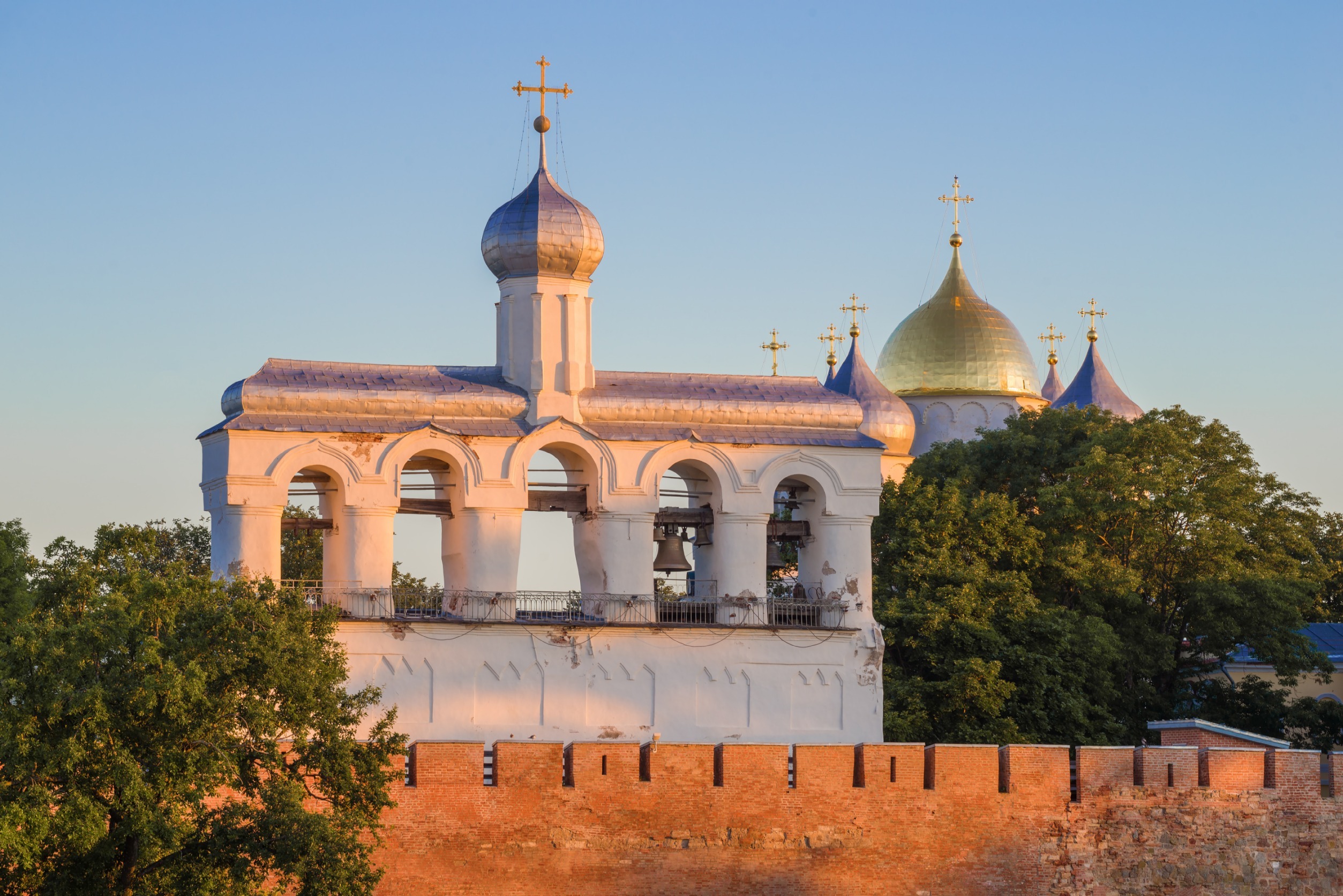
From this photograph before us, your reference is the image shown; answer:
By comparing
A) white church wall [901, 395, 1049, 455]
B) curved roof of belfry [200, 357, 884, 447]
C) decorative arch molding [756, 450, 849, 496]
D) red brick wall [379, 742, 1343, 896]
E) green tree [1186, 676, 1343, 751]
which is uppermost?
white church wall [901, 395, 1049, 455]

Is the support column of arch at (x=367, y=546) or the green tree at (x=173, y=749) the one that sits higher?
the support column of arch at (x=367, y=546)

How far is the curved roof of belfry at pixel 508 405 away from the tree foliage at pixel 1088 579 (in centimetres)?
457

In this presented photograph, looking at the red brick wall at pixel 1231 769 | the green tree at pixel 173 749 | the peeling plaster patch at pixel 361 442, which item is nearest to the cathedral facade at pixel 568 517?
the peeling plaster patch at pixel 361 442

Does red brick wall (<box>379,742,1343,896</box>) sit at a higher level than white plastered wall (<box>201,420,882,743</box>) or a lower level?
lower

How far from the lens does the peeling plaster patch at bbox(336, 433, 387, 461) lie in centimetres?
3500

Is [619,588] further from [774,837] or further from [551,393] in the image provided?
[774,837]

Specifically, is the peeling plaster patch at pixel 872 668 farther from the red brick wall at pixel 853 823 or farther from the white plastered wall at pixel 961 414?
the white plastered wall at pixel 961 414

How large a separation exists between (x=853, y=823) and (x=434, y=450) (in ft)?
28.4

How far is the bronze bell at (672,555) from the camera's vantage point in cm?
3819

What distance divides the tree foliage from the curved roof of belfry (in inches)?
180

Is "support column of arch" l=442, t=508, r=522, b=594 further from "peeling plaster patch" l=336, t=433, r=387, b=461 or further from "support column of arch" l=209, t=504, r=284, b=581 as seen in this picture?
"support column of arch" l=209, t=504, r=284, b=581

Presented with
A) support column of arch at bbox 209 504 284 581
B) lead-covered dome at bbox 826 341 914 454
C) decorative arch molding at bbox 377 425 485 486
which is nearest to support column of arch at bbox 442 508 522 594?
decorative arch molding at bbox 377 425 485 486

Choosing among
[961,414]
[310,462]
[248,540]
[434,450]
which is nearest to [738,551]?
[434,450]

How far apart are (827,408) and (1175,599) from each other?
10038 mm
